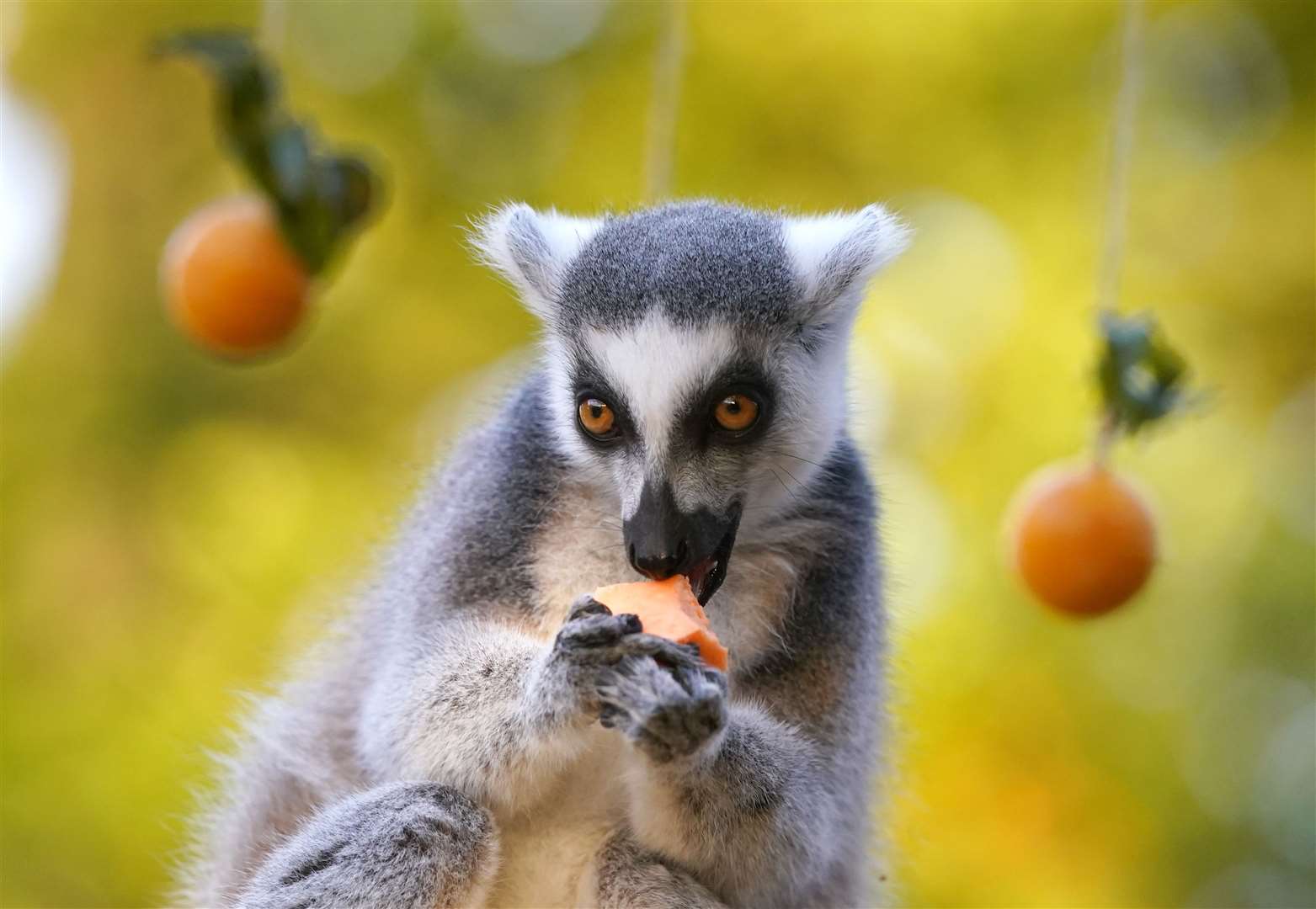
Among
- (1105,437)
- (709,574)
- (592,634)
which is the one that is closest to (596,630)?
(592,634)

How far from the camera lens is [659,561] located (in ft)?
8.41

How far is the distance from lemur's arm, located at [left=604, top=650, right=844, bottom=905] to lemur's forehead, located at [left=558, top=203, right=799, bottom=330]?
753 mm

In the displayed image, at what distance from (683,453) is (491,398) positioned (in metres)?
1.46

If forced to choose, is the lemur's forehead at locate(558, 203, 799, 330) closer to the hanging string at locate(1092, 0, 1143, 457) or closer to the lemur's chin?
the lemur's chin

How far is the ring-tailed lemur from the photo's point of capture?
8.79 feet

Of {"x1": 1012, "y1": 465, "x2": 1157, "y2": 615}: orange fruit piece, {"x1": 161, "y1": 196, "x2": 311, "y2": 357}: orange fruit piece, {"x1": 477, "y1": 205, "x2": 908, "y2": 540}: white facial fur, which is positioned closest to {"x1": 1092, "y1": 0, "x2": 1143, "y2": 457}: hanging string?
{"x1": 1012, "y1": 465, "x2": 1157, "y2": 615}: orange fruit piece

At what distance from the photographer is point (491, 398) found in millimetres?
4000

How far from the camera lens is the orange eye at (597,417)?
2828 mm

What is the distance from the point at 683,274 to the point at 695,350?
0.21m

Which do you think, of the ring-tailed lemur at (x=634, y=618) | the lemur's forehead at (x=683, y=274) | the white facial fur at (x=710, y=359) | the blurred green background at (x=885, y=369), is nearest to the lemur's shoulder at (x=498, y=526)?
the ring-tailed lemur at (x=634, y=618)

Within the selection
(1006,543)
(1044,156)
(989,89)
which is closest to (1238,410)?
(1044,156)

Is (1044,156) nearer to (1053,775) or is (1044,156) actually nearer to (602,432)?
(1053,775)

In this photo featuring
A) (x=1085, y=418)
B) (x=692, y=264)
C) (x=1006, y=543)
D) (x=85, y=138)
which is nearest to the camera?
(x=692, y=264)

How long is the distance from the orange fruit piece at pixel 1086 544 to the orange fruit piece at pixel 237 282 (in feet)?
6.76
